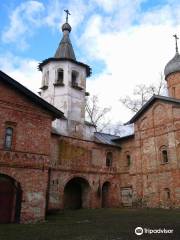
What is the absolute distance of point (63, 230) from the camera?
11.0 m

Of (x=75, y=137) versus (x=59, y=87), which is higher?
(x=59, y=87)

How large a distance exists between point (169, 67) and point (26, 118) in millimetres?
17044

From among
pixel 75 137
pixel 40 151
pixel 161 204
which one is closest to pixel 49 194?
pixel 75 137

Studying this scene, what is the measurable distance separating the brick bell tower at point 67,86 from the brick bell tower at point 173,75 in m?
7.64

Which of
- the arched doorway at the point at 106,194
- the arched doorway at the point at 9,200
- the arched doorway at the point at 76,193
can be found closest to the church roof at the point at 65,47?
the arched doorway at the point at 76,193

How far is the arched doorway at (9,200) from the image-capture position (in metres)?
13.2

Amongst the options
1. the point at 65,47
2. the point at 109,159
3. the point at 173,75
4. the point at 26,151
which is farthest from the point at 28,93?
the point at 173,75

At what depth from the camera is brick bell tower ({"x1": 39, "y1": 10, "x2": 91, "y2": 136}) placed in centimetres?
2428

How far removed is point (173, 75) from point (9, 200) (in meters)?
19.2

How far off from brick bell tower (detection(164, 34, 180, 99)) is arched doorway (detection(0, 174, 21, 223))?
59.6 ft

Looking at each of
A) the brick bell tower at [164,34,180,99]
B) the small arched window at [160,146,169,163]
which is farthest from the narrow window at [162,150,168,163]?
the brick bell tower at [164,34,180,99]

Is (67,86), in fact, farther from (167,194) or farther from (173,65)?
(167,194)

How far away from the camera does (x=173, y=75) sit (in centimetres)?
2653

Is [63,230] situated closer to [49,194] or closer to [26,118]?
[26,118]
